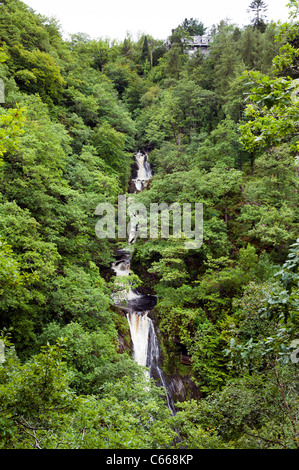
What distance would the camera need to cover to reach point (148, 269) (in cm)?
1373

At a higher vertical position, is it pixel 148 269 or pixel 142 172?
pixel 142 172

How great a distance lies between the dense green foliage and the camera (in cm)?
354

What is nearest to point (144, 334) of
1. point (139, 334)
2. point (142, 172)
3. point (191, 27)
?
point (139, 334)

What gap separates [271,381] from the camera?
5852 mm

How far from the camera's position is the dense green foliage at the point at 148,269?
139 inches

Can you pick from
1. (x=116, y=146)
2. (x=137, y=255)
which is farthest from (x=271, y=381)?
(x=116, y=146)

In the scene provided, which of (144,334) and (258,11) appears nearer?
(144,334)

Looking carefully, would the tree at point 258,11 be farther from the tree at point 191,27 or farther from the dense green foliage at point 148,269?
the tree at point 191,27

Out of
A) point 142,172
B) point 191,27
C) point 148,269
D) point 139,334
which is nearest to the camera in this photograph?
point 139,334

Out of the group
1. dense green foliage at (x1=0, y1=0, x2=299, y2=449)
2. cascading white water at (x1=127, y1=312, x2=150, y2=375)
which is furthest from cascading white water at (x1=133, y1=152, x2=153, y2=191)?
cascading white water at (x1=127, y1=312, x2=150, y2=375)

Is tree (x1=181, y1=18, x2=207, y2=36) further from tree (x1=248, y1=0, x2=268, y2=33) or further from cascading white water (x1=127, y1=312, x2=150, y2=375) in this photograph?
cascading white water (x1=127, y1=312, x2=150, y2=375)

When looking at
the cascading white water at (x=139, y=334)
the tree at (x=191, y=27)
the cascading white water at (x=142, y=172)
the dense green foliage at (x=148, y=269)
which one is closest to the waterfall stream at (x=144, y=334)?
the cascading white water at (x=139, y=334)

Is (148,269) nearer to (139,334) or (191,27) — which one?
(139,334)

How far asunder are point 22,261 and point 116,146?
13.6 metres
